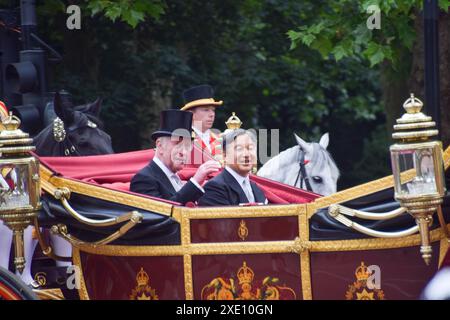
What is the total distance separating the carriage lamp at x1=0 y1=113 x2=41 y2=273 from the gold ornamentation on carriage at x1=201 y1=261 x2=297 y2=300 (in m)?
1.22

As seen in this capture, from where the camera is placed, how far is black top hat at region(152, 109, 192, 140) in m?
7.98

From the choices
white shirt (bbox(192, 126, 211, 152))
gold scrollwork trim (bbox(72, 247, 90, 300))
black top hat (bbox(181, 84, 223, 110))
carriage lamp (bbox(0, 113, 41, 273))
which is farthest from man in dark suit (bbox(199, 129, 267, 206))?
black top hat (bbox(181, 84, 223, 110))

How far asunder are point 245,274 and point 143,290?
2.16 feet

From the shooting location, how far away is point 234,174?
7.77m

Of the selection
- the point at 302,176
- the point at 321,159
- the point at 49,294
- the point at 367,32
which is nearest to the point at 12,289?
the point at 49,294

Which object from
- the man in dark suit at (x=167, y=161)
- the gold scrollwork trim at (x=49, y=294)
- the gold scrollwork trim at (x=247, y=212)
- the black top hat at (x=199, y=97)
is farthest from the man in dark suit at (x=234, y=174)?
the black top hat at (x=199, y=97)

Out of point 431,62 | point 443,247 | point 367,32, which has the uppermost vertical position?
point 367,32

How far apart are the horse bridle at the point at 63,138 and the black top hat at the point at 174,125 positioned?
1537mm

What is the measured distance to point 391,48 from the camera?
11930 mm

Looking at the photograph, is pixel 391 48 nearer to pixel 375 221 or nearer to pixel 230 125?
pixel 230 125

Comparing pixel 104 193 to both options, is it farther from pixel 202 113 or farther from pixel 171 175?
pixel 202 113

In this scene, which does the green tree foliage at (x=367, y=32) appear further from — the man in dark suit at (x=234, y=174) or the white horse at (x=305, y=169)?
the man in dark suit at (x=234, y=174)
